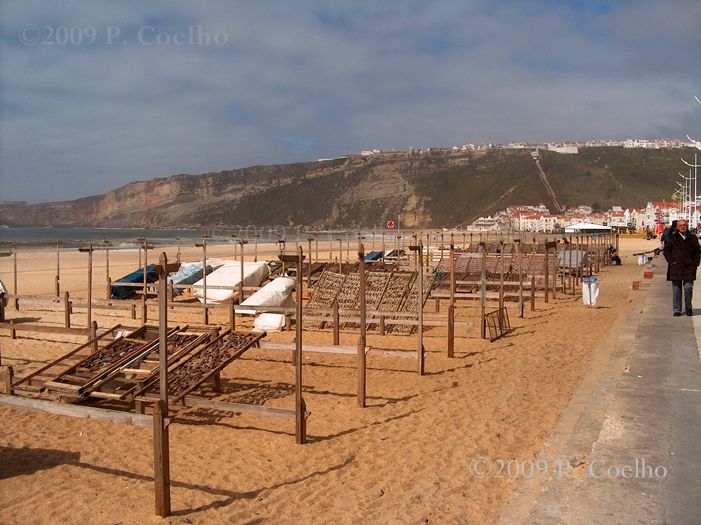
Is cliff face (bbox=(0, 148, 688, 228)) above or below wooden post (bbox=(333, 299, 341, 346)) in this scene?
above

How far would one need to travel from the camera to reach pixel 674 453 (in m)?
4.47

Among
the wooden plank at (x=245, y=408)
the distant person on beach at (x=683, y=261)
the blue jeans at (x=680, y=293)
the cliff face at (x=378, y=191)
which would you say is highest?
the cliff face at (x=378, y=191)

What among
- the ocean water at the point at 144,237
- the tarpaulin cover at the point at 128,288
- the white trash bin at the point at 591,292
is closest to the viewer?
the white trash bin at the point at 591,292

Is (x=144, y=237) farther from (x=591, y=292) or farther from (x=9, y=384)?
(x=9, y=384)

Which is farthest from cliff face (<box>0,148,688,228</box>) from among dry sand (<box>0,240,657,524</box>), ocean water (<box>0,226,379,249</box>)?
dry sand (<box>0,240,657,524</box>)

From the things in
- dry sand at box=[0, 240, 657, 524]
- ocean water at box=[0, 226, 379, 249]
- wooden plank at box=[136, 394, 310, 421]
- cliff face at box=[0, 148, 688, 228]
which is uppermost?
cliff face at box=[0, 148, 688, 228]

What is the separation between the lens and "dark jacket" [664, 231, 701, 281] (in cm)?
1043

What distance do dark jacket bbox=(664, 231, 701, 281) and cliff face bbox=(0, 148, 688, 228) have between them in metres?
106

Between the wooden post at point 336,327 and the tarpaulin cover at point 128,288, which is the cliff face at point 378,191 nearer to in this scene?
the tarpaulin cover at point 128,288

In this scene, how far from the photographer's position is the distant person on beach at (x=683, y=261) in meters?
10.4

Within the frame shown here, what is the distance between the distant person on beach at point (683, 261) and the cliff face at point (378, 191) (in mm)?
106209

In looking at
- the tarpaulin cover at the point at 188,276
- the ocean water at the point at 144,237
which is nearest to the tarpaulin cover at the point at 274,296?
the tarpaulin cover at the point at 188,276

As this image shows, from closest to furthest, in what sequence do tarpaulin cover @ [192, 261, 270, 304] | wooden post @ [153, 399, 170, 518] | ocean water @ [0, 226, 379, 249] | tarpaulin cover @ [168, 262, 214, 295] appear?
wooden post @ [153, 399, 170, 518], tarpaulin cover @ [192, 261, 270, 304], tarpaulin cover @ [168, 262, 214, 295], ocean water @ [0, 226, 379, 249]

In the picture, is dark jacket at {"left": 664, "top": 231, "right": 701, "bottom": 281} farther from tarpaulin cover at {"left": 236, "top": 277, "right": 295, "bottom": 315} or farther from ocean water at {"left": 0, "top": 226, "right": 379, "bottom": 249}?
ocean water at {"left": 0, "top": 226, "right": 379, "bottom": 249}
